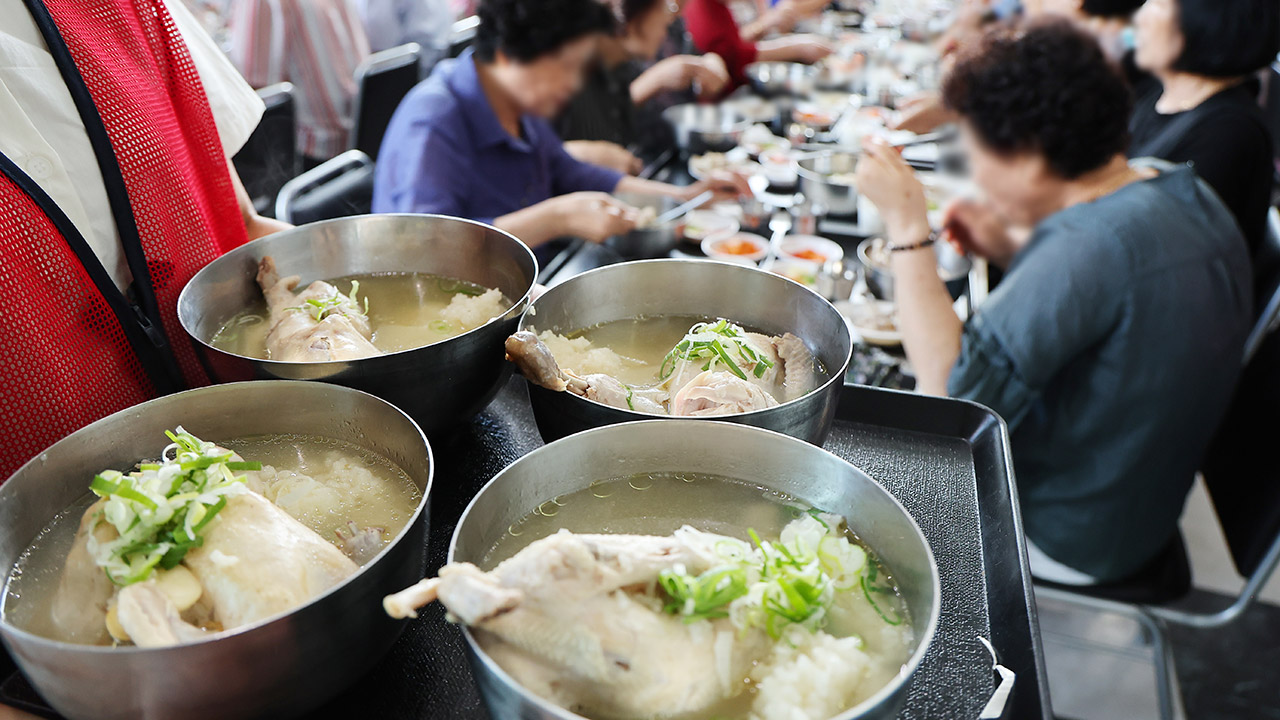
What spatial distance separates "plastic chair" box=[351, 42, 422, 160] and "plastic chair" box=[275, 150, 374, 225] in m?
1.12

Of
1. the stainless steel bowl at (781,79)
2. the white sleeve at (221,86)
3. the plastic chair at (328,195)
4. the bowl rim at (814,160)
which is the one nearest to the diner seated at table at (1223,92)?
the bowl rim at (814,160)

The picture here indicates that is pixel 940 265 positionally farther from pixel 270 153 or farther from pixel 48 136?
pixel 270 153

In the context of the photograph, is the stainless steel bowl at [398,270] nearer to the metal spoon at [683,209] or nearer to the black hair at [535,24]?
the black hair at [535,24]

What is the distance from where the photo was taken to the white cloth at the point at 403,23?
630cm

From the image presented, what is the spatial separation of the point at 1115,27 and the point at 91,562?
5570 mm

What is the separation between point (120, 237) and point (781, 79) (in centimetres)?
481

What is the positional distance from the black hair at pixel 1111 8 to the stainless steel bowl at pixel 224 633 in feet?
16.9

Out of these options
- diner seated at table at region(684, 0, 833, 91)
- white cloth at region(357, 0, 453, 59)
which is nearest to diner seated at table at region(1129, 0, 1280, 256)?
diner seated at table at region(684, 0, 833, 91)

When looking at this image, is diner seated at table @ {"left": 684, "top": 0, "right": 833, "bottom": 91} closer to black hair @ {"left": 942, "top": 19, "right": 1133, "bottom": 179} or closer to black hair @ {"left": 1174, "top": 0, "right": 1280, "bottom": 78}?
black hair @ {"left": 1174, "top": 0, "right": 1280, "bottom": 78}

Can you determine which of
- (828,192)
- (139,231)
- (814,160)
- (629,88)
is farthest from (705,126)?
(139,231)

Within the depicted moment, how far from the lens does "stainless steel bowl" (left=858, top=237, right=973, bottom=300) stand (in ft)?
9.20

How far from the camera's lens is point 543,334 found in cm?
131

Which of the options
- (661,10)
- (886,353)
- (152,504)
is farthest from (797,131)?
(152,504)

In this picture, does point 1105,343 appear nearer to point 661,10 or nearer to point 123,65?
point 123,65
